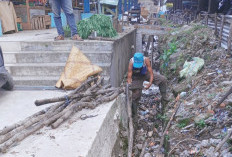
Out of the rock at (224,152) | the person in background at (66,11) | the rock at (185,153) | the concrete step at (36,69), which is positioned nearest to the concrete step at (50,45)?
the person in background at (66,11)

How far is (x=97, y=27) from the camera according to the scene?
6168mm

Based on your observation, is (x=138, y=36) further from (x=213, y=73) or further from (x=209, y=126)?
(x=209, y=126)

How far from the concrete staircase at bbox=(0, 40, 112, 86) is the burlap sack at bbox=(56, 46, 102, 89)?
1.93 feet

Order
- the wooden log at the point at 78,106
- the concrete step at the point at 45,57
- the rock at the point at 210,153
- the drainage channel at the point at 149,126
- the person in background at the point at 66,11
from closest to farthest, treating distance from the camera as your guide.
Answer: the wooden log at the point at 78,106
the rock at the point at 210,153
the drainage channel at the point at 149,126
the concrete step at the point at 45,57
the person in background at the point at 66,11

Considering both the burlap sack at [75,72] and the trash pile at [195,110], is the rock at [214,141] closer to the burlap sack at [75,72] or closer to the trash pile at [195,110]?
the trash pile at [195,110]

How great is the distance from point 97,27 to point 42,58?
1.89 metres

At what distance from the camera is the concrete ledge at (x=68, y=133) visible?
2391mm

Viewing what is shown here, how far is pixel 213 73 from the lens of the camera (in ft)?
18.1

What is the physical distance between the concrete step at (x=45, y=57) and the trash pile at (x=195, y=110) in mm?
2103

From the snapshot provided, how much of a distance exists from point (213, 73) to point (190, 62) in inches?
44.9

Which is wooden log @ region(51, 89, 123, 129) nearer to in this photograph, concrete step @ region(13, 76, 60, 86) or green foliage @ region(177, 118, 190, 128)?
green foliage @ region(177, 118, 190, 128)

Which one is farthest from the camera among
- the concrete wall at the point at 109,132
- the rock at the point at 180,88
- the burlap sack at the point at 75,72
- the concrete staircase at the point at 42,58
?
the rock at the point at 180,88

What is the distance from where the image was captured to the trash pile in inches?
139

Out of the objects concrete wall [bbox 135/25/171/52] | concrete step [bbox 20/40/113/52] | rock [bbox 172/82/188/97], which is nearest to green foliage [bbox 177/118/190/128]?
rock [bbox 172/82/188/97]
